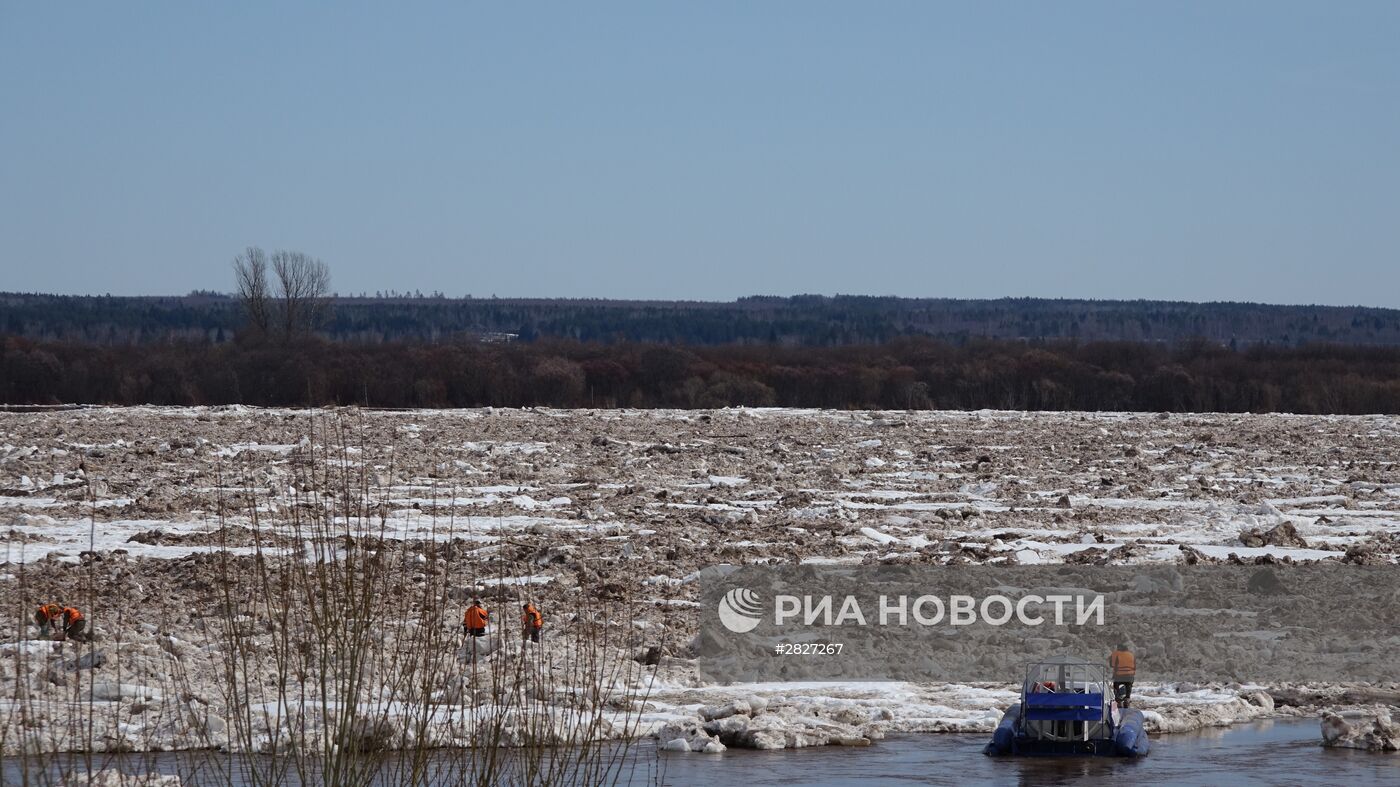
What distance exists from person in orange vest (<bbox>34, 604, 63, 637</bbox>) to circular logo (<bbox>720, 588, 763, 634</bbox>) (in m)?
5.76

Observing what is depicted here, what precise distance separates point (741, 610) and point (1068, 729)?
4.83 m

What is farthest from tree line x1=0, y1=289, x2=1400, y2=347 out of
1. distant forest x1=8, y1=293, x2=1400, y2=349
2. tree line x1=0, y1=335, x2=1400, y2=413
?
tree line x1=0, y1=335, x2=1400, y2=413

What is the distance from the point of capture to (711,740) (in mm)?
10859

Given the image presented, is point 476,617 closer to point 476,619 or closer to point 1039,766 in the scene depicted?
point 476,619

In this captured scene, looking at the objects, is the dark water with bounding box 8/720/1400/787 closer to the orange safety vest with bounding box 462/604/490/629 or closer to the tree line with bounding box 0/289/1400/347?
the orange safety vest with bounding box 462/604/490/629

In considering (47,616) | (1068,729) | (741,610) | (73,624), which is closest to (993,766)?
(1068,729)

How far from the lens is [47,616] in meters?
11.4

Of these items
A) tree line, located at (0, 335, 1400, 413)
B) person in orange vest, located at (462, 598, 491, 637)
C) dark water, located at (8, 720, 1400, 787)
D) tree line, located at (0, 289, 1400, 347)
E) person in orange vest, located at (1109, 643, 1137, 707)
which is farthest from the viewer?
tree line, located at (0, 289, 1400, 347)

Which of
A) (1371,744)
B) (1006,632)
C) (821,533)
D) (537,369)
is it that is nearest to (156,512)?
(821,533)

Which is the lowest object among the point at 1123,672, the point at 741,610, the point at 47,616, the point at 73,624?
the point at 741,610

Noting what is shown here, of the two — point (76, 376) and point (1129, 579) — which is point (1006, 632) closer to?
point (1129, 579)

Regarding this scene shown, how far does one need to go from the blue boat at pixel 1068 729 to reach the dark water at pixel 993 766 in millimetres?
85

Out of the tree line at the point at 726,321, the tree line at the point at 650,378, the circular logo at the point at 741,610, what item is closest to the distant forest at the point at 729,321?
the tree line at the point at 726,321

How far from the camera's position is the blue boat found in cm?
1079
